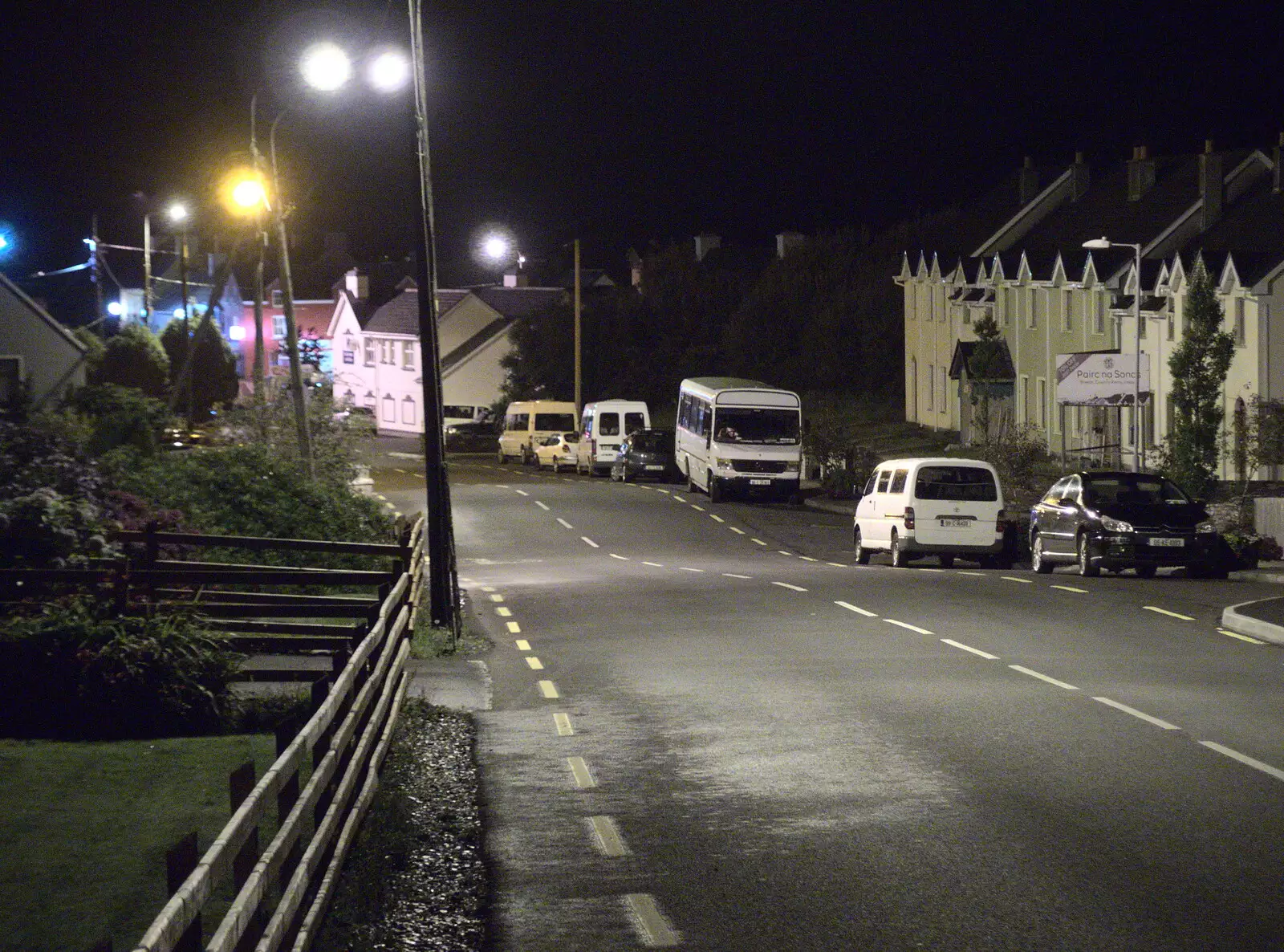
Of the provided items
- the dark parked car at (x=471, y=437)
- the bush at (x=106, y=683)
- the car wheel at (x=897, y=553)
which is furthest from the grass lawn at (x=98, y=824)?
the dark parked car at (x=471, y=437)

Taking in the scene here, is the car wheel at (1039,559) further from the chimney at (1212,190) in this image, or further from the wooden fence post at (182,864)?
the wooden fence post at (182,864)

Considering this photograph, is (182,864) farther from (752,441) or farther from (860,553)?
(752,441)

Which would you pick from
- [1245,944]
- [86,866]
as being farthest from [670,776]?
[1245,944]

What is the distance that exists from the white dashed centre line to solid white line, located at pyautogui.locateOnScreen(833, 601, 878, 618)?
1029cm

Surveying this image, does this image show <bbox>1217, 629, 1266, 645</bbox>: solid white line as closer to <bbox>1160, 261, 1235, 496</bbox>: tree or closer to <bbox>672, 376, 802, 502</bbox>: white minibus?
<bbox>1160, 261, 1235, 496</bbox>: tree

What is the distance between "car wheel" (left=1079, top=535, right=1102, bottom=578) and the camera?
2884 cm

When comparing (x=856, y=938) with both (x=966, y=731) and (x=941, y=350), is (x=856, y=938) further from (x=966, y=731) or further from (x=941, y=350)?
(x=941, y=350)

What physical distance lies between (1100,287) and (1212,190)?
4320 mm

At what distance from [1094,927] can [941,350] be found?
63045 millimetres

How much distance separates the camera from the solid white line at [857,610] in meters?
22.4

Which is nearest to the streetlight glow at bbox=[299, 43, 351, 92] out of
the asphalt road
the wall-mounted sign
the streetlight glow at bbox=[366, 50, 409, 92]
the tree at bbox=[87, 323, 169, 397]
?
the streetlight glow at bbox=[366, 50, 409, 92]

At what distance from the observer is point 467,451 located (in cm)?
8481

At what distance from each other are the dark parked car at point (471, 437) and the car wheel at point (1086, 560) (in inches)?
2230

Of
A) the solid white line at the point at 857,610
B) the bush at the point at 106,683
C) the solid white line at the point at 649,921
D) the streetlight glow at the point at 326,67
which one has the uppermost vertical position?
the streetlight glow at the point at 326,67
